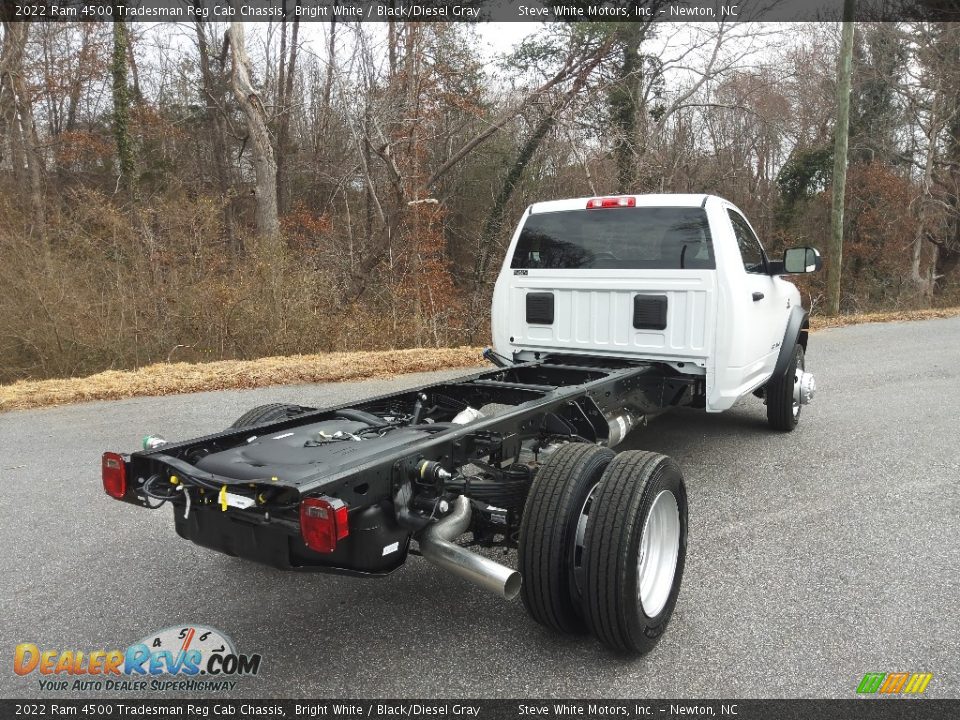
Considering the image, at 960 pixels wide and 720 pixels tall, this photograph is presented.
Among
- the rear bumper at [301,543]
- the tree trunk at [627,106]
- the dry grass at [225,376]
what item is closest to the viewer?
the rear bumper at [301,543]

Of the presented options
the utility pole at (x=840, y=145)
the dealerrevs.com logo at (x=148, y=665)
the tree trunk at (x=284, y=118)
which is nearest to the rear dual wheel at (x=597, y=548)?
the dealerrevs.com logo at (x=148, y=665)

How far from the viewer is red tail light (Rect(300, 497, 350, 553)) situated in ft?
7.65

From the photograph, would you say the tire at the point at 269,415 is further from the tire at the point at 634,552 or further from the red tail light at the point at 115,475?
the tire at the point at 634,552

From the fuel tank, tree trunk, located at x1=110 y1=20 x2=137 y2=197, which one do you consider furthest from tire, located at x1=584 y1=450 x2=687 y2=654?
tree trunk, located at x1=110 y1=20 x2=137 y2=197

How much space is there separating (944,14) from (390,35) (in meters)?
20.0

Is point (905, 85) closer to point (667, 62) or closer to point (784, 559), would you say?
point (667, 62)

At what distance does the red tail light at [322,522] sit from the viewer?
2.33 meters

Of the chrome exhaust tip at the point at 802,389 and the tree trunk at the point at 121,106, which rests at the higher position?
the tree trunk at the point at 121,106

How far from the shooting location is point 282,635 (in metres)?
3.08

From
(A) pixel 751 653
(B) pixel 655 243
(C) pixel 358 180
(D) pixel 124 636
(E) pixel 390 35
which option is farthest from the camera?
(C) pixel 358 180

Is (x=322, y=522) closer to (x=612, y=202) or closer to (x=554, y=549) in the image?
(x=554, y=549)

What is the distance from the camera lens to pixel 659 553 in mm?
3158

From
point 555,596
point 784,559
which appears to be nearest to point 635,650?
point 555,596

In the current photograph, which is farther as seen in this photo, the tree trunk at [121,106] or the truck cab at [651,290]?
the tree trunk at [121,106]
